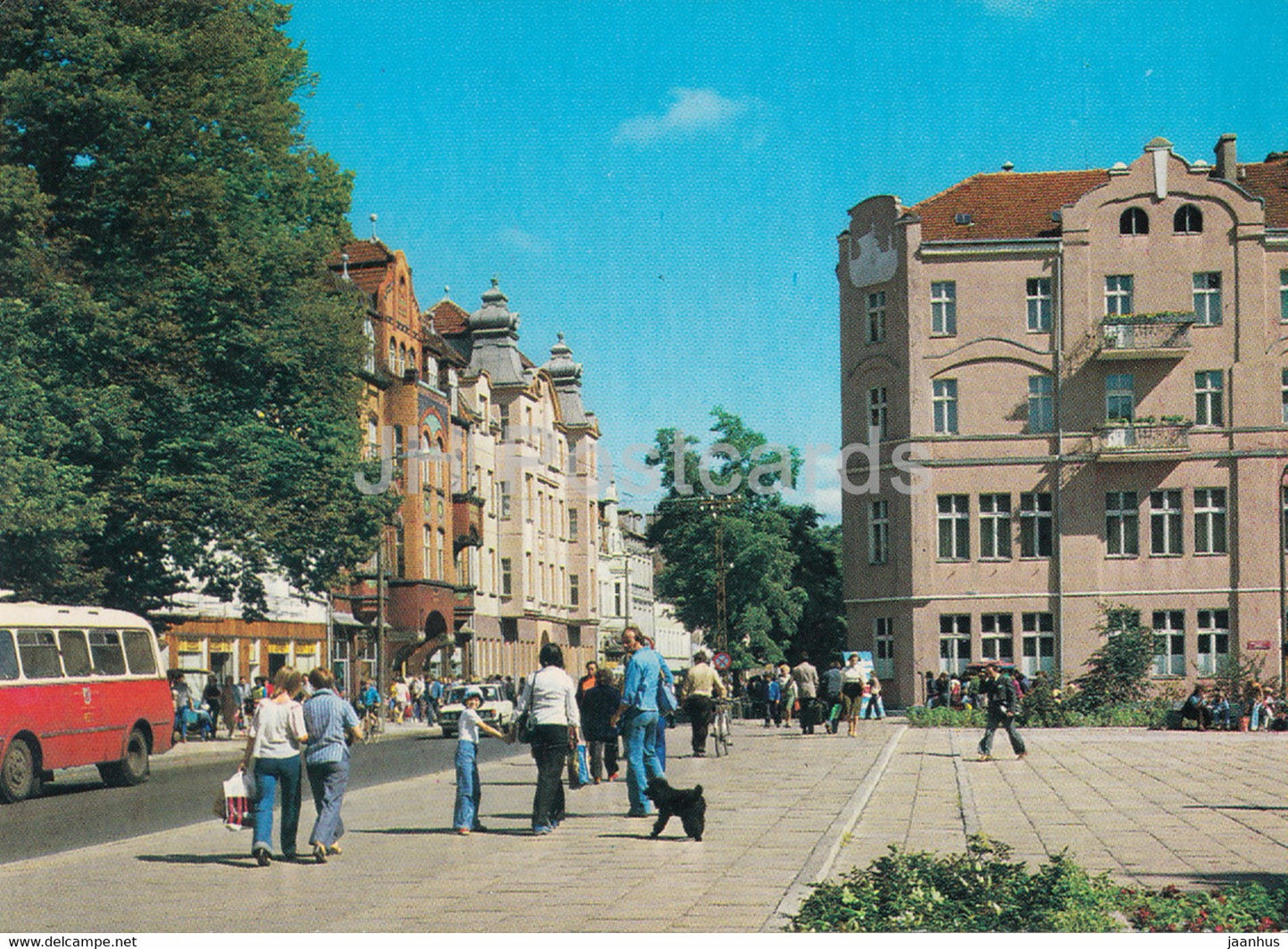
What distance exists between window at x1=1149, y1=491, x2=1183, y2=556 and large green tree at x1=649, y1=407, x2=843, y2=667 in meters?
19.0

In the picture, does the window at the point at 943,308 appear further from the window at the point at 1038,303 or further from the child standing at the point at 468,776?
the child standing at the point at 468,776

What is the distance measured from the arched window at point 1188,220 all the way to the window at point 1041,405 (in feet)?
22.1

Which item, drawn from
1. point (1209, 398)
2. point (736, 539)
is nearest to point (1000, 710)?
point (1209, 398)

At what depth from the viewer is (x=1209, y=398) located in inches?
2290

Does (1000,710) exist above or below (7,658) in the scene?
below

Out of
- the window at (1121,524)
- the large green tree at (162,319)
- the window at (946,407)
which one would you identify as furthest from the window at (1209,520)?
the large green tree at (162,319)

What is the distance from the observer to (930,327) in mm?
58375

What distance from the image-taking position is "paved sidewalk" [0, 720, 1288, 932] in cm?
1089

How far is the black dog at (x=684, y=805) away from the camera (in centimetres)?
1528

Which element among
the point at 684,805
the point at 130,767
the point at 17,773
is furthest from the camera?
the point at 130,767

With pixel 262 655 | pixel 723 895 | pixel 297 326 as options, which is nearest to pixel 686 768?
pixel 297 326

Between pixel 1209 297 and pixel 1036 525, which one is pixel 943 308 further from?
pixel 1209 297

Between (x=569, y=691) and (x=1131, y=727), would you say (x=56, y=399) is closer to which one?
(x=569, y=691)

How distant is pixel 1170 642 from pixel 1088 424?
7.94m
